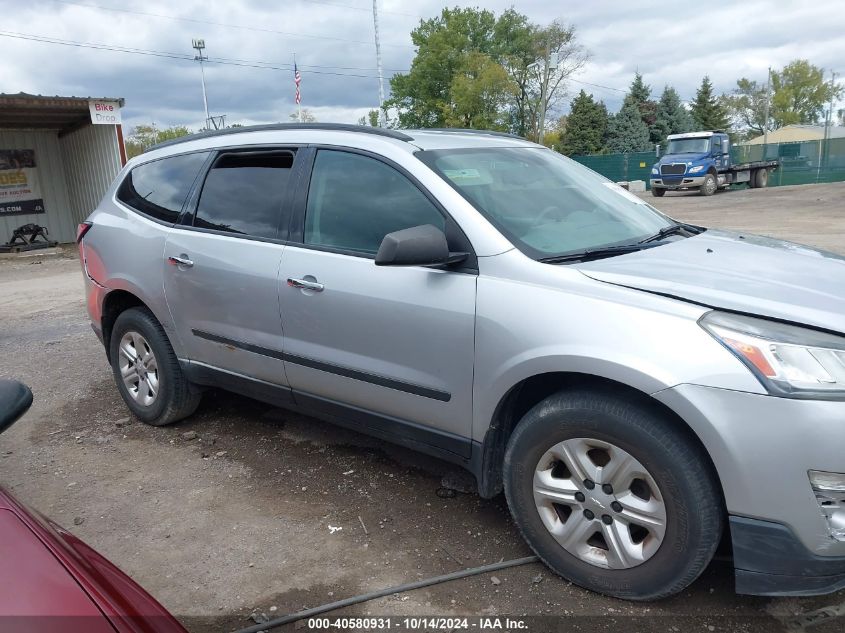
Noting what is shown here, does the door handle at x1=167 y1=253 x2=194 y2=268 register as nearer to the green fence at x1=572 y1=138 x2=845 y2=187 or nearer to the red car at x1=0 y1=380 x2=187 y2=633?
the red car at x1=0 y1=380 x2=187 y2=633

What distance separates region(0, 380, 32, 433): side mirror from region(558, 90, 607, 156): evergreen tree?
172ft

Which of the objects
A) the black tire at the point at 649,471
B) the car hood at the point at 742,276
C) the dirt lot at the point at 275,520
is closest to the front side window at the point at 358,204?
the car hood at the point at 742,276

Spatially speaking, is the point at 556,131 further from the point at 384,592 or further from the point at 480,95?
the point at 384,592

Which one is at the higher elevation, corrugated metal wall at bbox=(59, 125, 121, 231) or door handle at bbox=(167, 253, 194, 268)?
corrugated metal wall at bbox=(59, 125, 121, 231)

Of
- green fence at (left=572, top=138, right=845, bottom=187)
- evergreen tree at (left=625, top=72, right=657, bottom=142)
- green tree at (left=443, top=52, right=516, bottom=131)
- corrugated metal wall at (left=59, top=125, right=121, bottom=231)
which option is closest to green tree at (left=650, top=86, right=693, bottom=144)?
evergreen tree at (left=625, top=72, right=657, bottom=142)

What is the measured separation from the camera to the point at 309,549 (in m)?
3.03

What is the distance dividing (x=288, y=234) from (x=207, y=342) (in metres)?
0.90

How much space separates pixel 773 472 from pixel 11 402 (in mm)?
2309

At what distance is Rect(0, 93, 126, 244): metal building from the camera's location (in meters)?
16.6

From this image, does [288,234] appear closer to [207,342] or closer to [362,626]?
[207,342]

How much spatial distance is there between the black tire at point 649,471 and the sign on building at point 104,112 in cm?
1582

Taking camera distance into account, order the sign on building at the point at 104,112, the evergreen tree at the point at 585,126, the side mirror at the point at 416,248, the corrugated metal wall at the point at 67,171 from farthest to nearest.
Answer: the evergreen tree at the point at 585,126 → the corrugated metal wall at the point at 67,171 → the sign on building at the point at 104,112 → the side mirror at the point at 416,248

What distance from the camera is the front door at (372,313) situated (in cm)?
281

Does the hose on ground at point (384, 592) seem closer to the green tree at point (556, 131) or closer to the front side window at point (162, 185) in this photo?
the front side window at point (162, 185)
